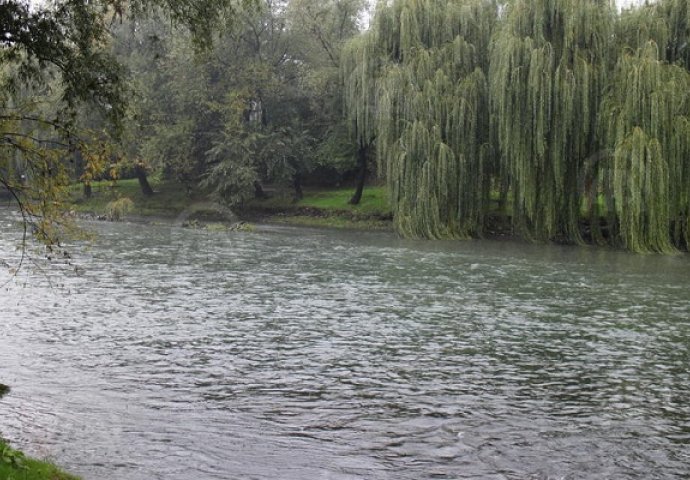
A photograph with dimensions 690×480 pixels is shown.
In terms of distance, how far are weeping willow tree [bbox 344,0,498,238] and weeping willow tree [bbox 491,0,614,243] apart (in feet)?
9.38

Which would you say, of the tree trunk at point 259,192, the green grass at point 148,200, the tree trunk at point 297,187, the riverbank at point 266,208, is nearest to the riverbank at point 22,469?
the riverbank at point 266,208

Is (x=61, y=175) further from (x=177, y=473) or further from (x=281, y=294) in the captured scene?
(x=281, y=294)

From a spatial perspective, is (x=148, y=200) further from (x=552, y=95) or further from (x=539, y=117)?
(x=552, y=95)

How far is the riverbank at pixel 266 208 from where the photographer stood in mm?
54156

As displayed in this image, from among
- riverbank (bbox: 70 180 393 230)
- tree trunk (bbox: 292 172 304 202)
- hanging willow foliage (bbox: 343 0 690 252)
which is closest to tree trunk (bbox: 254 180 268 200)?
riverbank (bbox: 70 180 393 230)

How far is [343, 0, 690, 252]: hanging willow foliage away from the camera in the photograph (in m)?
33.5

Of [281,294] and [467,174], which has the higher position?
[467,174]

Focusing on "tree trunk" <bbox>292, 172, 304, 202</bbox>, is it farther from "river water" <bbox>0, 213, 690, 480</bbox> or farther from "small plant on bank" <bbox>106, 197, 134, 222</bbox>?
"river water" <bbox>0, 213, 690, 480</bbox>

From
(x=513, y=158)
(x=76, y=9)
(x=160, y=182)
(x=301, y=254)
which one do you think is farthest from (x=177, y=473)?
(x=160, y=182)

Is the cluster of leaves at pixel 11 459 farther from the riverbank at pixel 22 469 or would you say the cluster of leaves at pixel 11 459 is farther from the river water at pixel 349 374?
the river water at pixel 349 374

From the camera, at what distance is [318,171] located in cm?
6775

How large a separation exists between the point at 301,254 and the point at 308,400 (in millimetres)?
22989

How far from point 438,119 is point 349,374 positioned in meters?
28.1

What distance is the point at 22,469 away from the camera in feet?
24.0
